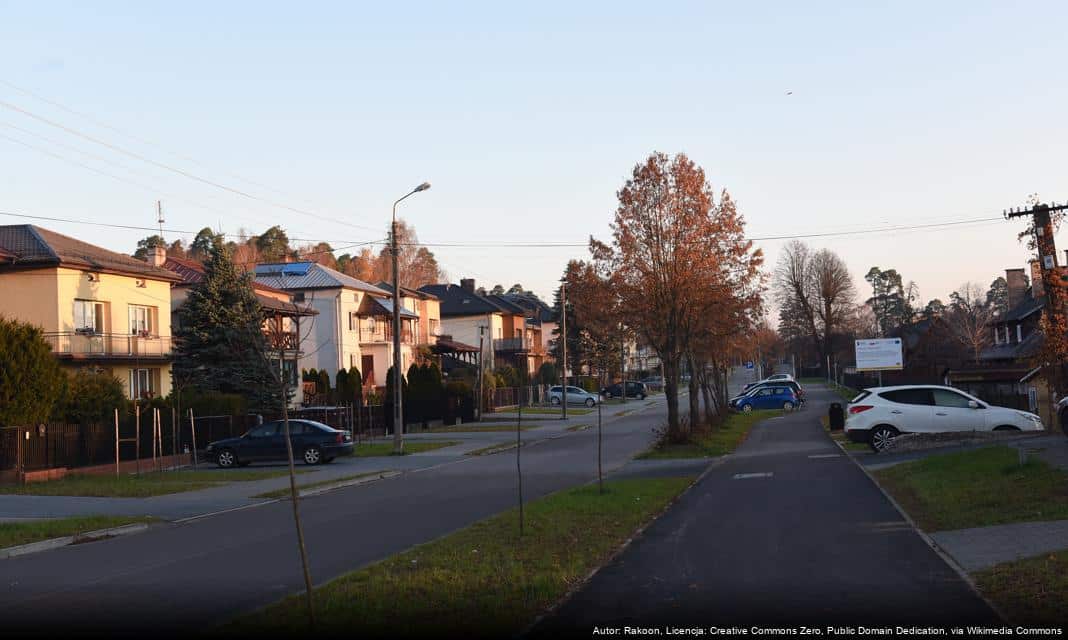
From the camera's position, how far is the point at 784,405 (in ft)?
189

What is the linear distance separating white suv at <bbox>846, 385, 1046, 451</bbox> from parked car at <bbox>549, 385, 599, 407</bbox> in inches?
1957

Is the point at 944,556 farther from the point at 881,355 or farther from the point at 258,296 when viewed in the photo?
the point at 258,296

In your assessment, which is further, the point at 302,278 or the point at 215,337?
the point at 302,278

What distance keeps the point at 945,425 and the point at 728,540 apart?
15.2m

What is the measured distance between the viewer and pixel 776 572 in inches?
415

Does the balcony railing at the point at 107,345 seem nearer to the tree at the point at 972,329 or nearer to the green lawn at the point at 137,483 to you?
the green lawn at the point at 137,483

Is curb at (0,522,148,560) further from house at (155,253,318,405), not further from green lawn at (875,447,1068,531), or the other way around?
house at (155,253,318,405)

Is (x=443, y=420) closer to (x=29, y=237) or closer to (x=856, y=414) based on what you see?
(x=29, y=237)

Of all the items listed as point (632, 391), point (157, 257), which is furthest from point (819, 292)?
point (157, 257)

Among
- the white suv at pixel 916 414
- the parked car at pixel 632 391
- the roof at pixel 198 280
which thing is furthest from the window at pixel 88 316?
the parked car at pixel 632 391

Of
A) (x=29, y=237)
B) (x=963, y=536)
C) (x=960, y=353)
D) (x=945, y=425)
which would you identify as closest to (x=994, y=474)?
(x=963, y=536)

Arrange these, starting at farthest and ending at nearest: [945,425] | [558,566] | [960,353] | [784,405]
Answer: [960,353]
[784,405]
[945,425]
[558,566]

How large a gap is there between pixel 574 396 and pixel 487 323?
16670 millimetres

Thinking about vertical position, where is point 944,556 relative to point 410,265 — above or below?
below
